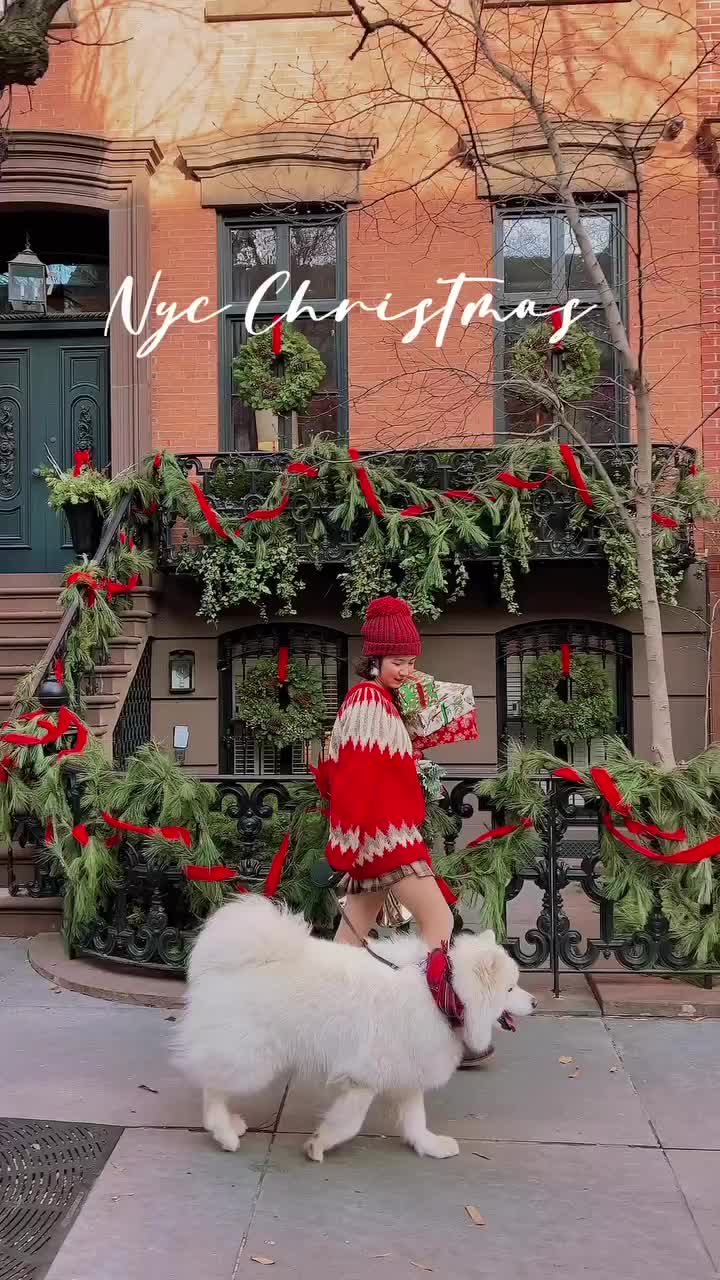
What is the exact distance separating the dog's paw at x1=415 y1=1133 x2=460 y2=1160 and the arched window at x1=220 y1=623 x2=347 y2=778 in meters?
7.00

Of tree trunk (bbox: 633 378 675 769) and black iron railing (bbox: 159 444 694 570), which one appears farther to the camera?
black iron railing (bbox: 159 444 694 570)

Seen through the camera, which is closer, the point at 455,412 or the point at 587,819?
the point at 587,819

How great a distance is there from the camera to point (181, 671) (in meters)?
10.8

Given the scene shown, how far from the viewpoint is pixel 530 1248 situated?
11.0 feet

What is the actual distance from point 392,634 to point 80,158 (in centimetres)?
860

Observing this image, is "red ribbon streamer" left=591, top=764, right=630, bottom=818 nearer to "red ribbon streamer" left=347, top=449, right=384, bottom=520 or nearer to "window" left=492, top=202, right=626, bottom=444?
"red ribbon streamer" left=347, top=449, right=384, bottom=520

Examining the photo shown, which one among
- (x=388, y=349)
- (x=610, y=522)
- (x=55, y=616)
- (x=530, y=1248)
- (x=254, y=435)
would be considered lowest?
(x=530, y=1248)

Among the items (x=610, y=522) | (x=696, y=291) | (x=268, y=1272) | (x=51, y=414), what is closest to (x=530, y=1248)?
(x=268, y=1272)

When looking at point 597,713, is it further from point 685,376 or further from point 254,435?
point 254,435

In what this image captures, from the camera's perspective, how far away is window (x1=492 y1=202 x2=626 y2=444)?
10.8 m

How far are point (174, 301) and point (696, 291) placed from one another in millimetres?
5150

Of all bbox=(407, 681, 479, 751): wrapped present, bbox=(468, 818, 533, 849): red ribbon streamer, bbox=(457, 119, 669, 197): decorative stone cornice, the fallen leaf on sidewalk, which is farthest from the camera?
bbox=(457, 119, 669, 197): decorative stone cornice

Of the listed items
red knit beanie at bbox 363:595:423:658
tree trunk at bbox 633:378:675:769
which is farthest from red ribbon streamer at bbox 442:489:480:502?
red knit beanie at bbox 363:595:423:658

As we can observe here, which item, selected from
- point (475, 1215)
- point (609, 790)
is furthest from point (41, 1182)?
point (609, 790)
